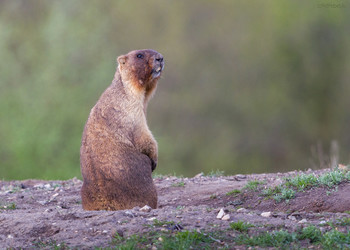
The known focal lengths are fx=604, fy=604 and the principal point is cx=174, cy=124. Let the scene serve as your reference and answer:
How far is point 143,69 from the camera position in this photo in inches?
329

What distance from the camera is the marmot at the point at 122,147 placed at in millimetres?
7723

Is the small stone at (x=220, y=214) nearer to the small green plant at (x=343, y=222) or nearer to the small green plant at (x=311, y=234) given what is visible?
the small green plant at (x=311, y=234)

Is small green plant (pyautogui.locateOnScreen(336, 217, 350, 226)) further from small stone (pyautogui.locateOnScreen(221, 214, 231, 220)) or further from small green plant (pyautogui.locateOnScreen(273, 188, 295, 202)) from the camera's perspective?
small green plant (pyautogui.locateOnScreen(273, 188, 295, 202))

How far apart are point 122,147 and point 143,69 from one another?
121cm

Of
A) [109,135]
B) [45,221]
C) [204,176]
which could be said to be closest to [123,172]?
[109,135]

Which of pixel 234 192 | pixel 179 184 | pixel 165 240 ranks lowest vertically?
pixel 179 184

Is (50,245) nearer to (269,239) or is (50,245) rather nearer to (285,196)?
(269,239)

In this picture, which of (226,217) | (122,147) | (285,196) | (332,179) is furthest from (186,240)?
(332,179)

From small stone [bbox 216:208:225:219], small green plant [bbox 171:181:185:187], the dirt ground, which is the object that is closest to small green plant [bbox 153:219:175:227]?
the dirt ground

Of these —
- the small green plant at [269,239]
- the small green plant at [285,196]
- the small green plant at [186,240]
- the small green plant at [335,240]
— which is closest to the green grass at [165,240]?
the small green plant at [186,240]

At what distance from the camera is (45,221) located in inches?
270

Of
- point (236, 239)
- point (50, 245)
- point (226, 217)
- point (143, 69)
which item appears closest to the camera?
point (236, 239)

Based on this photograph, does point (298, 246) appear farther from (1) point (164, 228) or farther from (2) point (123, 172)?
(2) point (123, 172)

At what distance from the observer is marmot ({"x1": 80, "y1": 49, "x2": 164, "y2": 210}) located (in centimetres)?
772
